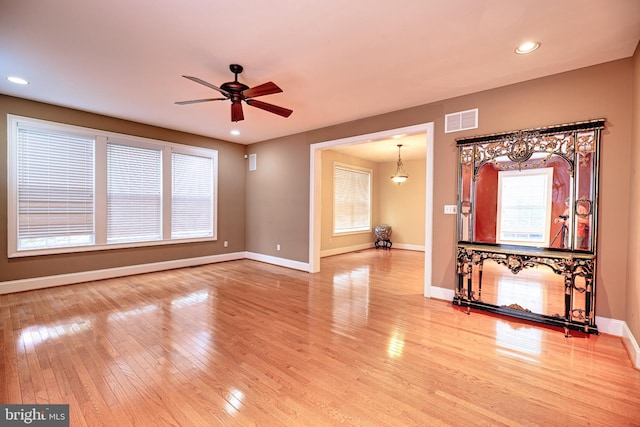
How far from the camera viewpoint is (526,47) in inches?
103

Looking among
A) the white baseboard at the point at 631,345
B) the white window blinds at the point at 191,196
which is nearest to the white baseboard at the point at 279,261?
the white window blinds at the point at 191,196

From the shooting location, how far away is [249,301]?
382cm

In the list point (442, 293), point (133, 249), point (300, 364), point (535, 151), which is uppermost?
point (535, 151)

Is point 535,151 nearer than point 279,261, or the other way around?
point 535,151

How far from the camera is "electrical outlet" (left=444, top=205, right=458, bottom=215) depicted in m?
3.83

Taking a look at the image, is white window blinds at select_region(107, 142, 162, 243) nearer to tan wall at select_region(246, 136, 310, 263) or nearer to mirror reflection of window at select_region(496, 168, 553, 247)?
tan wall at select_region(246, 136, 310, 263)

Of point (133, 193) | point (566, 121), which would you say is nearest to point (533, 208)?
A: point (566, 121)

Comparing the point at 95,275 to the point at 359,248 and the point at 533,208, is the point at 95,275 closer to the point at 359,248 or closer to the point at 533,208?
A: the point at 359,248

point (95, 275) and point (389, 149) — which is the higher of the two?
point (389, 149)

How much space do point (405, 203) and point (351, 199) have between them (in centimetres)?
181

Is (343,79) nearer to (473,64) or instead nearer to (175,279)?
(473,64)

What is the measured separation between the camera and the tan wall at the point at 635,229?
7.84 feet

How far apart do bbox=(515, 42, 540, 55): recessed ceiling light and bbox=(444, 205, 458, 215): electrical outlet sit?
1.85 metres

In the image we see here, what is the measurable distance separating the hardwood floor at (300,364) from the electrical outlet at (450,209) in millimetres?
1256
